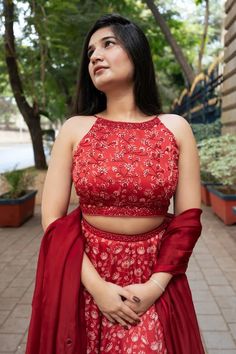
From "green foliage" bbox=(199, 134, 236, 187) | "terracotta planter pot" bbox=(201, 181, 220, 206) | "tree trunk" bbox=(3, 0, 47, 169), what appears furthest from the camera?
"tree trunk" bbox=(3, 0, 47, 169)

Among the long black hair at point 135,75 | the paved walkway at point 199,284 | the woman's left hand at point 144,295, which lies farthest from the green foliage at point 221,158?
the woman's left hand at point 144,295

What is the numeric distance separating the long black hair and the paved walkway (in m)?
2.14

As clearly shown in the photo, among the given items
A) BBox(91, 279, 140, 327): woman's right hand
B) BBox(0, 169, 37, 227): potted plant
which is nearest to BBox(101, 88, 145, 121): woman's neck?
BBox(91, 279, 140, 327): woman's right hand

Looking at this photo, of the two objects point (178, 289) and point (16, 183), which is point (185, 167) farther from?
point (16, 183)

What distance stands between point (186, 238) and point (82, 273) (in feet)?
1.32

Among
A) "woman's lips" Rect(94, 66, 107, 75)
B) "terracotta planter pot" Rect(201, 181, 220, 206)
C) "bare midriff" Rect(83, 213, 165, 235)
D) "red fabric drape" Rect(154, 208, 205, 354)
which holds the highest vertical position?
"woman's lips" Rect(94, 66, 107, 75)

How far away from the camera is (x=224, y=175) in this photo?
24.4 feet

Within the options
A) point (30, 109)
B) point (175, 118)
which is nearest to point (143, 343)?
point (175, 118)

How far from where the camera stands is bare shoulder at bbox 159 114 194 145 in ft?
5.57

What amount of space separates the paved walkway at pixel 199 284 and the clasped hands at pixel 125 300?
1900mm

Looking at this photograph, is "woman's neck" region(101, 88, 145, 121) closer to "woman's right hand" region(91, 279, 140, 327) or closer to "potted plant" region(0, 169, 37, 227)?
"woman's right hand" region(91, 279, 140, 327)

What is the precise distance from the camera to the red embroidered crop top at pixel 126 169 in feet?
5.21

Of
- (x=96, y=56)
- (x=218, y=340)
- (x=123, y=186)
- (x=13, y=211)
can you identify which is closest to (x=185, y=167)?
(x=123, y=186)

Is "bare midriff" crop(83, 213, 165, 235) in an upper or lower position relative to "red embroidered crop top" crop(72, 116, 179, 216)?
lower
